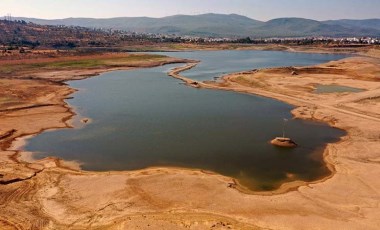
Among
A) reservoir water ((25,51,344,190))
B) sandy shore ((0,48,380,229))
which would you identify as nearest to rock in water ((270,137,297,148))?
reservoir water ((25,51,344,190))

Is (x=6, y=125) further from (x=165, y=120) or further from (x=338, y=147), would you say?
(x=338, y=147)

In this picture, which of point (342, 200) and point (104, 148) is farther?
point (104, 148)

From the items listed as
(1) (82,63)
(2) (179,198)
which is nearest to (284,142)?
(2) (179,198)

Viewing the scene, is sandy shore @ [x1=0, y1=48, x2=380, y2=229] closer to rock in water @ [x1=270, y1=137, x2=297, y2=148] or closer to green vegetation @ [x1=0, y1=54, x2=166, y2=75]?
rock in water @ [x1=270, y1=137, x2=297, y2=148]

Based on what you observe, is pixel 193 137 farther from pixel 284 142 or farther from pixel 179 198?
pixel 179 198

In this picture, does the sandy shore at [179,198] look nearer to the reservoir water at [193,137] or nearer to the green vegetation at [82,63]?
the reservoir water at [193,137]

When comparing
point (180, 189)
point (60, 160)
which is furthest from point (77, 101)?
point (180, 189)

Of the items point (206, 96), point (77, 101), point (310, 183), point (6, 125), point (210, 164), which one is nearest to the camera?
point (310, 183)

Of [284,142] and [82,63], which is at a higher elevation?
[82,63]
